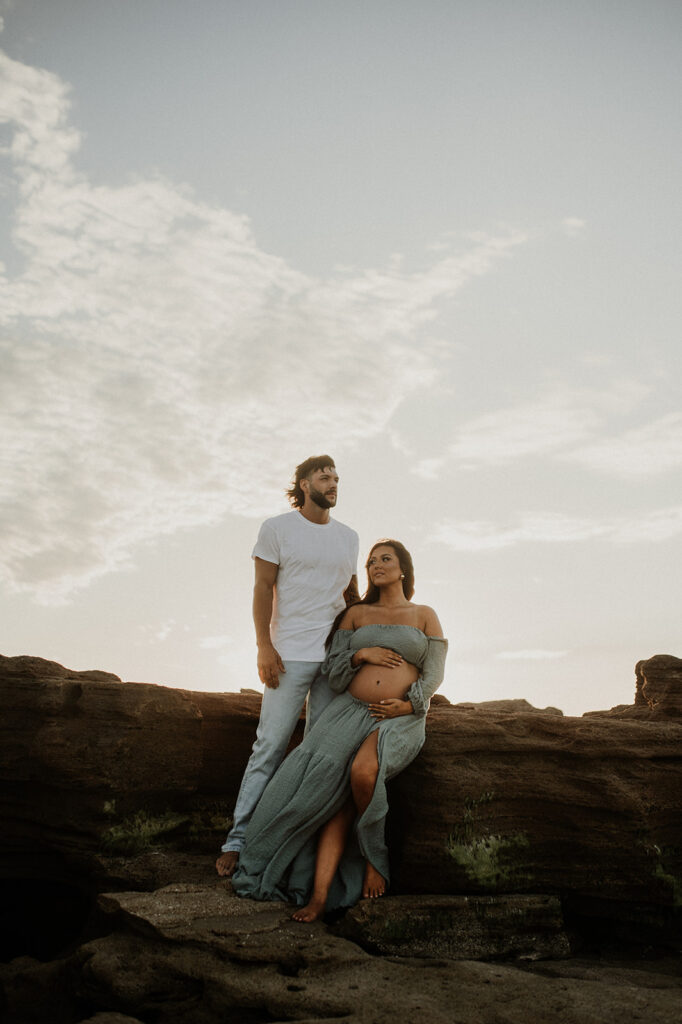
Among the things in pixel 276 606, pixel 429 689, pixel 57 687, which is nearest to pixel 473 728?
pixel 429 689

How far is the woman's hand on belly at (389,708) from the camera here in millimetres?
5949

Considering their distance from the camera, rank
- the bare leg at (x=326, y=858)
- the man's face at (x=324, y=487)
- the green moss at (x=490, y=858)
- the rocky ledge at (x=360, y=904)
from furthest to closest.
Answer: the man's face at (x=324, y=487) < the green moss at (x=490, y=858) < the bare leg at (x=326, y=858) < the rocky ledge at (x=360, y=904)

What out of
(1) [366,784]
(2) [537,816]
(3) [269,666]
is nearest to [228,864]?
(1) [366,784]

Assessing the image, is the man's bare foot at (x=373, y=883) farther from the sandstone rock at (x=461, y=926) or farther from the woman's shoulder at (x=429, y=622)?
the woman's shoulder at (x=429, y=622)

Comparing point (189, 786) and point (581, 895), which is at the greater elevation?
point (189, 786)

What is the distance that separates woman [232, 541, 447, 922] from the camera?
5656 millimetres

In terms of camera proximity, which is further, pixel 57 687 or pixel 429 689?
pixel 57 687

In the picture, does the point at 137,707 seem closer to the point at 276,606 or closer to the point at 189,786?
the point at 189,786

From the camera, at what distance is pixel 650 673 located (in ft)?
26.7

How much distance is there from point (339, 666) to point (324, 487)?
5.07 ft

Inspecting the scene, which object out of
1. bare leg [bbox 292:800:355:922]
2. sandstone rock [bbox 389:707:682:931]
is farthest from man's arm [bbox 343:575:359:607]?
bare leg [bbox 292:800:355:922]

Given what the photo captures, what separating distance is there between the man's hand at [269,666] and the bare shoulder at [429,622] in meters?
1.23

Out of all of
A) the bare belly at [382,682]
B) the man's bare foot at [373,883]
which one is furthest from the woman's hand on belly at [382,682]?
the man's bare foot at [373,883]

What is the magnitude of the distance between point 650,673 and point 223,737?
15.2 feet
